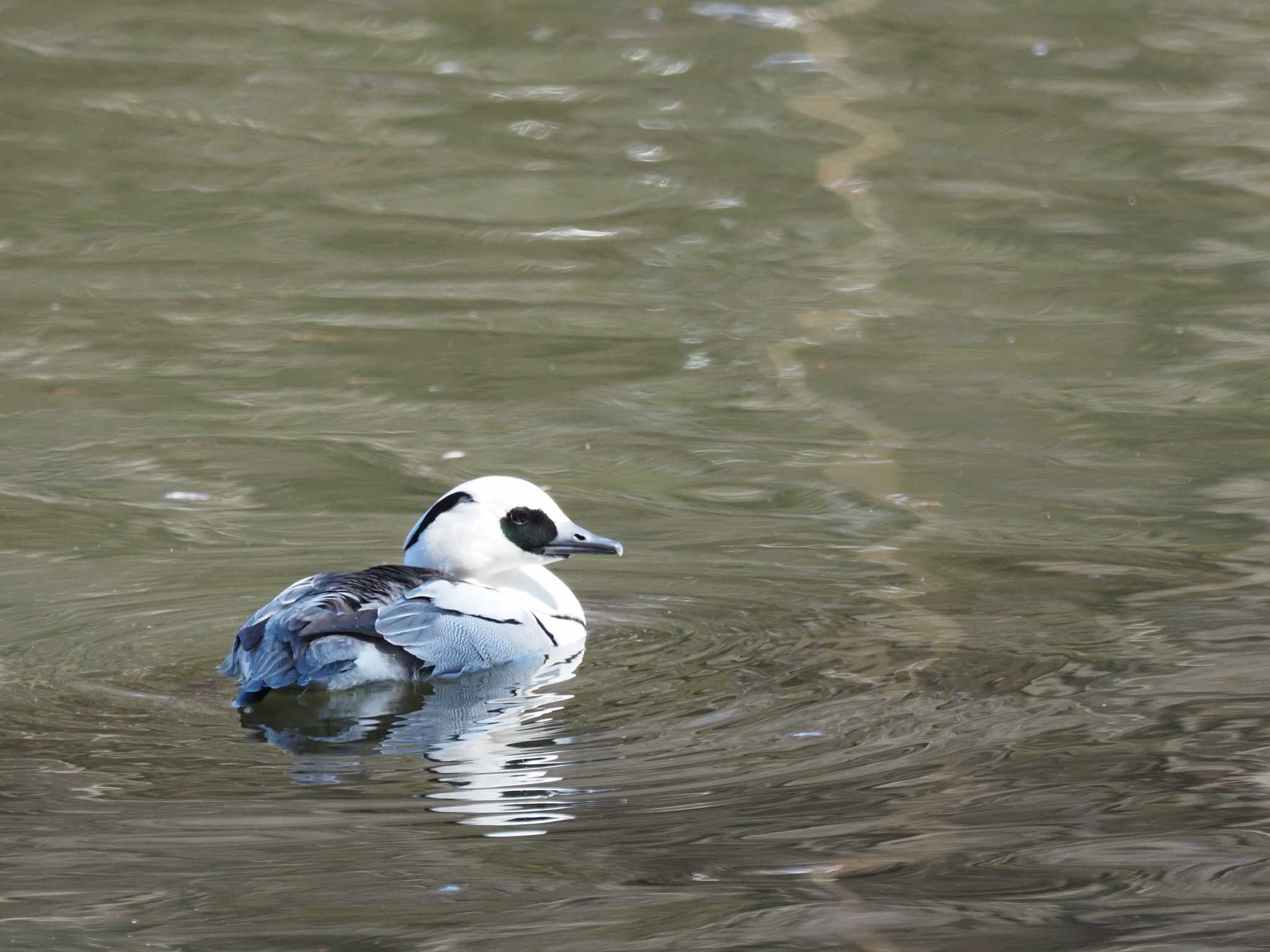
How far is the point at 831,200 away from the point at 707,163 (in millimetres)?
1254

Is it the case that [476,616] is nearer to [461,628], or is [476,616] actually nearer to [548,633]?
[461,628]

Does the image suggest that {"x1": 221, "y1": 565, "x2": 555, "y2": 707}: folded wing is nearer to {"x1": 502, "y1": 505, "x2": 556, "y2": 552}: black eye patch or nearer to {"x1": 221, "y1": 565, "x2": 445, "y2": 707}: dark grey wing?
{"x1": 221, "y1": 565, "x2": 445, "y2": 707}: dark grey wing

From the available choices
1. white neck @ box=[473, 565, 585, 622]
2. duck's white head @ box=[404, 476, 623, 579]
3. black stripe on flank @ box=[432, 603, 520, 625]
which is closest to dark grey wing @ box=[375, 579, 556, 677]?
black stripe on flank @ box=[432, 603, 520, 625]

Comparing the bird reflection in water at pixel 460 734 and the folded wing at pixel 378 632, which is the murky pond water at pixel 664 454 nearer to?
the bird reflection in water at pixel 460 734

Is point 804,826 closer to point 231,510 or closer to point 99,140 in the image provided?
point 231,510

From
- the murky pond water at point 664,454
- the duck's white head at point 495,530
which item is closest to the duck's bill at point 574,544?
the duck's white head at point 495,530

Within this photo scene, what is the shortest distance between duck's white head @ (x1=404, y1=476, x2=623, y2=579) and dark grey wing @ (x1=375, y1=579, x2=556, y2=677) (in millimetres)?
336

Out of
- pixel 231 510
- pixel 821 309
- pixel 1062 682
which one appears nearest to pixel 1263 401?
pixel 821 309

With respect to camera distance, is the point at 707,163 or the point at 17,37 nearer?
the point at 707,163

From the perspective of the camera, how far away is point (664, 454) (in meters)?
10.3

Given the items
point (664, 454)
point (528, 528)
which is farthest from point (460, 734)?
point (664, 454)

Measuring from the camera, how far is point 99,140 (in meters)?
16.8

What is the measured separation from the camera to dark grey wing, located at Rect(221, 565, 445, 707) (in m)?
6.82

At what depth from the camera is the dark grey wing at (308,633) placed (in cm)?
682
